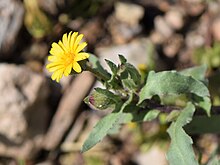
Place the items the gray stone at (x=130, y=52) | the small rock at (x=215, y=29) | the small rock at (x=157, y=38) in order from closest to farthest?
the gray stone at (x=130, y=52) → the small rock at (x=215, y=29) → the small rock at (x=157, y=38)

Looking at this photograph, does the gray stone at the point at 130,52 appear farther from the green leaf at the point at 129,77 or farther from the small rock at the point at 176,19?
the green leaf at the point at 129,77

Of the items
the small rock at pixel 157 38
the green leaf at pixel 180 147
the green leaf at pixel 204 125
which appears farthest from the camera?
the small rock at pixel 157 38

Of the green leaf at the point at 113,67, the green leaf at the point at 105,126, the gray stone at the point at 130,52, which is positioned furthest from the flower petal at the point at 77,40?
the gray stone at the point at 130,52

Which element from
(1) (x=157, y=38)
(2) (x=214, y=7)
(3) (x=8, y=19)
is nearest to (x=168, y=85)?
(1) (x=157, y=38)

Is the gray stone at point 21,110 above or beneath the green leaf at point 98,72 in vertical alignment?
beneath

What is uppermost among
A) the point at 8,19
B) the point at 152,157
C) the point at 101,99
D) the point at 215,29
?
the point at 101,99

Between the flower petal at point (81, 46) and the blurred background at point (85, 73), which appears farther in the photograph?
the blurred background at point (85, 73)

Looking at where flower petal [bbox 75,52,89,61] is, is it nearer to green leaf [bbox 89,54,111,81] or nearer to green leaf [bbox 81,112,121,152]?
green leaf [bbox 89,54,111,81]

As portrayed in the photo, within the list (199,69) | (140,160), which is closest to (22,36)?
(140,160)

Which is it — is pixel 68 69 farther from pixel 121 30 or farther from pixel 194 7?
pixel 194 7

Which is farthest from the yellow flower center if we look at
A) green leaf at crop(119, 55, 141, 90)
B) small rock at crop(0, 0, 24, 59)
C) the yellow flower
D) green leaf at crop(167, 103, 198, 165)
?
small rock at crop(0, 0, 24, 59)
